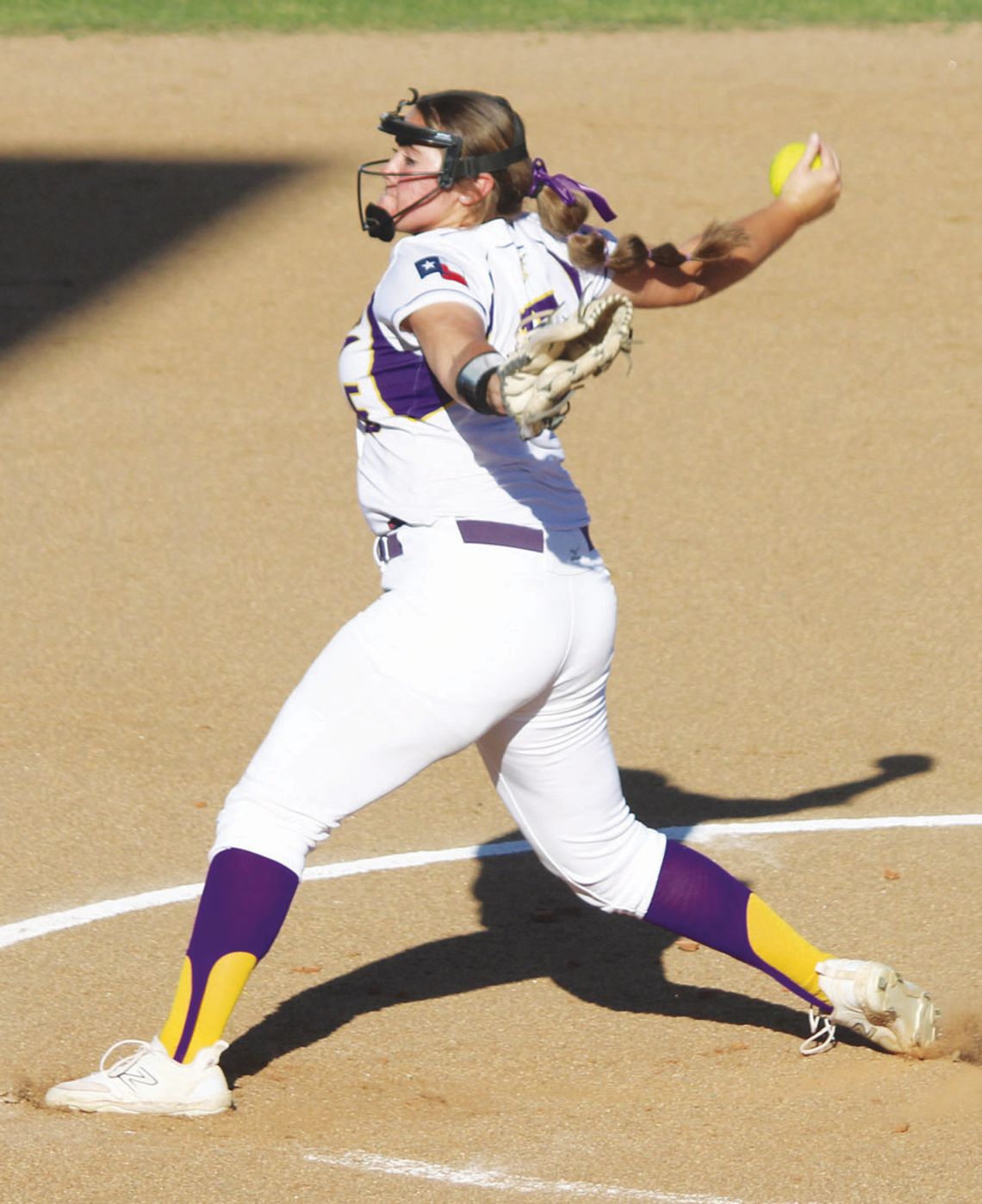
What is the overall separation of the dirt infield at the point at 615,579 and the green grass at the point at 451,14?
690 mm

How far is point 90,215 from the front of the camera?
12078mm

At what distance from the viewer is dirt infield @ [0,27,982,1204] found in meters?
4.09

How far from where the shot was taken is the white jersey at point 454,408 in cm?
379

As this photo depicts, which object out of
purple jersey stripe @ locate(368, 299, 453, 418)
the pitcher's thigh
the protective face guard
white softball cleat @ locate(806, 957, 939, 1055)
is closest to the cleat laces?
white softball cleat @ locate(806, 957, 939, 1055)

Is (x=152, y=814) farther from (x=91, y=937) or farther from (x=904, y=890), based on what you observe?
(x=904, y=890)

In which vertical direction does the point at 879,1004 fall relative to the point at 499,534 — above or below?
below

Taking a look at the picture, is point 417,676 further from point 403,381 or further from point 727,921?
point 727,921

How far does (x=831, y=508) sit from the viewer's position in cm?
846

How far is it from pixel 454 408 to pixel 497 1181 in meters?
1.50

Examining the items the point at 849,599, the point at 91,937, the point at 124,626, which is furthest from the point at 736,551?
the point at 91,937

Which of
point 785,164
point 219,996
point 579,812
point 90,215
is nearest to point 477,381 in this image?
point 579,812

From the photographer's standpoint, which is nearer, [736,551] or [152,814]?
[152,814]

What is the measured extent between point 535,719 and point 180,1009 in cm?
92

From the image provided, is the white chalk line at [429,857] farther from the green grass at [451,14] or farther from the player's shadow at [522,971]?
the green grass at [451,14]
